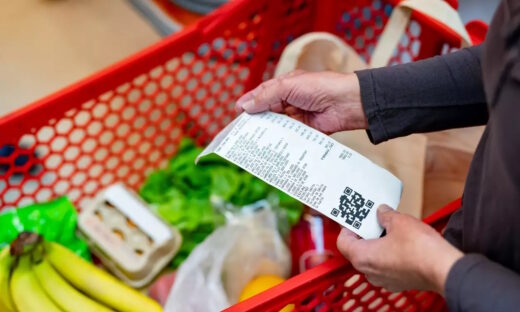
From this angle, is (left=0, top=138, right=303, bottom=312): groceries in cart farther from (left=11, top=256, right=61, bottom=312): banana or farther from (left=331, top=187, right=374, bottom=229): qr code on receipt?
(left=331, top=187, right=374, bottom=229): qr code on receipt

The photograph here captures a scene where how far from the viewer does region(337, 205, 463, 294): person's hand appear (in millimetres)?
498

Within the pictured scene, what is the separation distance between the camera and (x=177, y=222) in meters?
0.94

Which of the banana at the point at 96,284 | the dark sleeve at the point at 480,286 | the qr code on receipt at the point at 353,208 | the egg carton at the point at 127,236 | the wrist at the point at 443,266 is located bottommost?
the egg carton at the point at 127,236

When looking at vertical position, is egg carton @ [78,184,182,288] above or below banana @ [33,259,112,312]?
below

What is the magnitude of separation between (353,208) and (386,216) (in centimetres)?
3

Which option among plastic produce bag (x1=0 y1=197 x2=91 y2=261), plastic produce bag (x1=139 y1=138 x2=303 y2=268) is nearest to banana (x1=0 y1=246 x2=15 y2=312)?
plastic produce bag (x1=0 y1=197 x2=91 y2=261)

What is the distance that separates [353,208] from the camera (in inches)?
23.5

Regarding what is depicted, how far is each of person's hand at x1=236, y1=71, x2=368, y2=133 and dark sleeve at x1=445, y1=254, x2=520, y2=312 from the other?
0.80ft

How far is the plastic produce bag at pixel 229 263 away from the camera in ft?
2.57

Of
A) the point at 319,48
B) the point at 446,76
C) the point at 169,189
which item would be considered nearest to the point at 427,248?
the point at 446,76

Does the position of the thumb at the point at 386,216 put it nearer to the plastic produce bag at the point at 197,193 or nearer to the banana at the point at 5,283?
the plastic produce bag at the point at 197,193

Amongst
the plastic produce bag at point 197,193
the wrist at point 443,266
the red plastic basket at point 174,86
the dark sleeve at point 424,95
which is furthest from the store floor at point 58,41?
the wrist at point 443,266

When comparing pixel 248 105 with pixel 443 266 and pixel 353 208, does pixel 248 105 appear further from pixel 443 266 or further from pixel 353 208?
pixel 443 266

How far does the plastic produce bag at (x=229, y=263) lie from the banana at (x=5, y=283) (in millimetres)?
196
